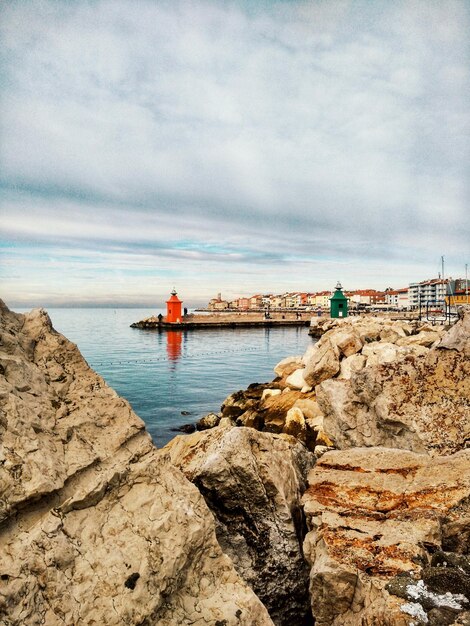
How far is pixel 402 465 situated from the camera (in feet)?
16.1

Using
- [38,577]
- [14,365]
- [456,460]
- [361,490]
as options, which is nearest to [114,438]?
[14,365]

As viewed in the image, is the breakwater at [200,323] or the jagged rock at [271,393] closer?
the jagged rock at [271,393]

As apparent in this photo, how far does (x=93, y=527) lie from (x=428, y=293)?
133 metres

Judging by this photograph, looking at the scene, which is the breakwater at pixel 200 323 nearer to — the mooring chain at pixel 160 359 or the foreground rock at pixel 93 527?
the mooring chain at pixel 160 359

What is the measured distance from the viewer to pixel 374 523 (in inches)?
165

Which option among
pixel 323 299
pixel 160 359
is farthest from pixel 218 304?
pixel 160 359

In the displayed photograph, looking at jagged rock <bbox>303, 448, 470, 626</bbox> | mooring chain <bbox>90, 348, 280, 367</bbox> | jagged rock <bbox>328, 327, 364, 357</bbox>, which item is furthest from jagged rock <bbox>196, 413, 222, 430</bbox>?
mooring chain <bbox>90, 348, 280, 367</bbox>

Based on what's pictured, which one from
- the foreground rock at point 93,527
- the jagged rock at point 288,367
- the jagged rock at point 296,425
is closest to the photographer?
the foreground rock at point 93,527

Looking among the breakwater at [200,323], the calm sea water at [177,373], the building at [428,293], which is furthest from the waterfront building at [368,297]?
the calm sea water at [177,373]

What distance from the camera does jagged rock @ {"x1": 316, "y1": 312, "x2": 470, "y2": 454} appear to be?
227 inches

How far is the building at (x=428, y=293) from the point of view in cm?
11595

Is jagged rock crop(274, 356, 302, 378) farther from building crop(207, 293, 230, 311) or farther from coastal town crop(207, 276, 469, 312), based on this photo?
building crop(207, 293, 230, 311)

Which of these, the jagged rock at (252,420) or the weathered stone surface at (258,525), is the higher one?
the weathered stone surface at (258,525)

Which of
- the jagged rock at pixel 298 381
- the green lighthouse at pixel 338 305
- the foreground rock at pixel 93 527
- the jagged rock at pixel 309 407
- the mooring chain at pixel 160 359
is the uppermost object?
the green lighthouse at pixel 338 305
